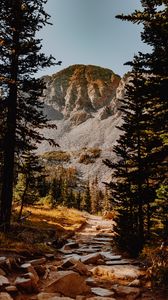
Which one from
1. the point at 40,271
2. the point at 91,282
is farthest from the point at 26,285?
the point at 91,282

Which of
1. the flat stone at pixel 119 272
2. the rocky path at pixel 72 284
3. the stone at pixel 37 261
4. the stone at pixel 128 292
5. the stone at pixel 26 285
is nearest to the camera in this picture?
the rocky path at pixel 72 284

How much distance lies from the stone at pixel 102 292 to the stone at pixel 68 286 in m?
0.17

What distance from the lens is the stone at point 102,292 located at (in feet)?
22.6

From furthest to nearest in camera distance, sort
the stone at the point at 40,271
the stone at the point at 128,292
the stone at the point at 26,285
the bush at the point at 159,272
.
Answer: the stone at the point at 40,271 → the bush at the point at 159,272 → the stone at the point at 128,292 → the stone at the point at 26,285

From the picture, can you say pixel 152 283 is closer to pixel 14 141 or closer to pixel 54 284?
pixel 54 284

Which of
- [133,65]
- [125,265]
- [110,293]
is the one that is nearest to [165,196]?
Answer: [125,265]

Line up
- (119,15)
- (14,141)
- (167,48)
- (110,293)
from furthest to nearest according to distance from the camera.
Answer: (14,141) → (167,48) → (119,15) → (110,293)

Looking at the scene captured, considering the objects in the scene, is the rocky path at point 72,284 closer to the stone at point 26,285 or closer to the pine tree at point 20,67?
the stone at point 26,285

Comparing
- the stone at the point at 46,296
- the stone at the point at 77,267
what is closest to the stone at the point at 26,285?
the stone at the point at 46,296

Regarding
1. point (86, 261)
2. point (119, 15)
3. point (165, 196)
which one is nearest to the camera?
point (119, 15)

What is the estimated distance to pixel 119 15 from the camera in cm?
920

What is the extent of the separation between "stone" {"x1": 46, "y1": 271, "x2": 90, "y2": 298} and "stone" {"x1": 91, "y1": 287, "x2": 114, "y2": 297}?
6.9 inches

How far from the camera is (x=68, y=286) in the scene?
23.2ft

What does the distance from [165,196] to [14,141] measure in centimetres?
703
